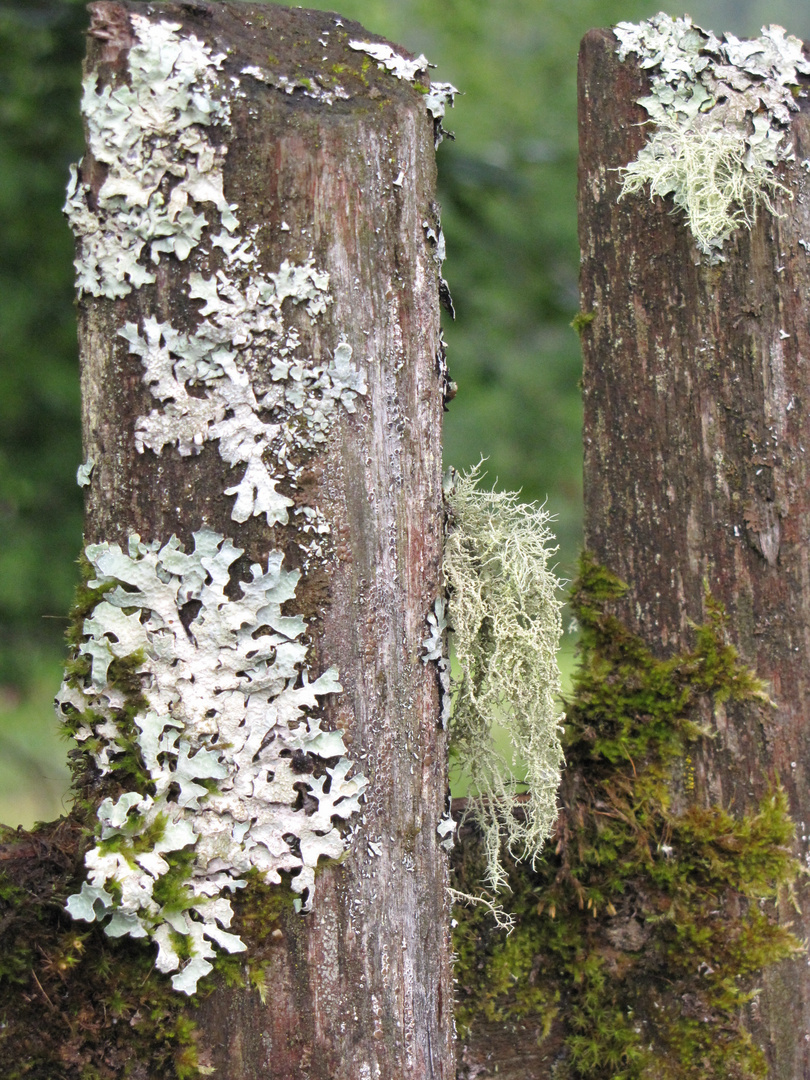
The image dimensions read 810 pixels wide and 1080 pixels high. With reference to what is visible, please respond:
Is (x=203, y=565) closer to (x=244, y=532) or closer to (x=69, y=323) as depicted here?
(x=244, y=532)

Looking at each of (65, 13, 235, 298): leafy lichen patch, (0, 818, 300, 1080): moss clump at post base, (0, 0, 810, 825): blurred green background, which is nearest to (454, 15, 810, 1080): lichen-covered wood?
(0, 818, 300, 1080): moss clump at post base

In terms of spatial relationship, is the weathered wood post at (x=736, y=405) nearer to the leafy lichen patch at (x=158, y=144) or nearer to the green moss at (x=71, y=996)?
the leafy lichen patch at (x=158, y=144)

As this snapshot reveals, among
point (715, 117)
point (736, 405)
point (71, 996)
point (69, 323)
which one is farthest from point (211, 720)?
point (69, 323)

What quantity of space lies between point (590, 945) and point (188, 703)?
3.09ft

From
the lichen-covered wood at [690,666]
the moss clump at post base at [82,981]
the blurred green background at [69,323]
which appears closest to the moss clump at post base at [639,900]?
the lichen-covered wood at [690,666]

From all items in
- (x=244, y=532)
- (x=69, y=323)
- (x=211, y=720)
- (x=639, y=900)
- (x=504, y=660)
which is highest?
(x=69, y=323)

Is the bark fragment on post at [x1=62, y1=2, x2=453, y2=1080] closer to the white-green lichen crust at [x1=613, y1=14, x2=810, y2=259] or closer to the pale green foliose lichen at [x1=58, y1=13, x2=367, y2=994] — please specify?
the pale green foliose lichen at [x1=58, y1=13, x2=367, y2=994]

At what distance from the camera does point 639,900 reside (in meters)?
1.66

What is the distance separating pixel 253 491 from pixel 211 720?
1.18 feet

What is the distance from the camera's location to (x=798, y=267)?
166 centimetres

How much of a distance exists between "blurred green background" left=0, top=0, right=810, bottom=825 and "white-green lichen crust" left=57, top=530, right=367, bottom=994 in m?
2.08

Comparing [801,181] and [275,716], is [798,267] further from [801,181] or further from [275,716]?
[275,716]

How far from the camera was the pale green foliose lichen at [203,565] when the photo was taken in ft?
4.32

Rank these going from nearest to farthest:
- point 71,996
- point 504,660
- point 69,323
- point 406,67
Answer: point 71,996, point 406,67, point 504,660, point 69,323
